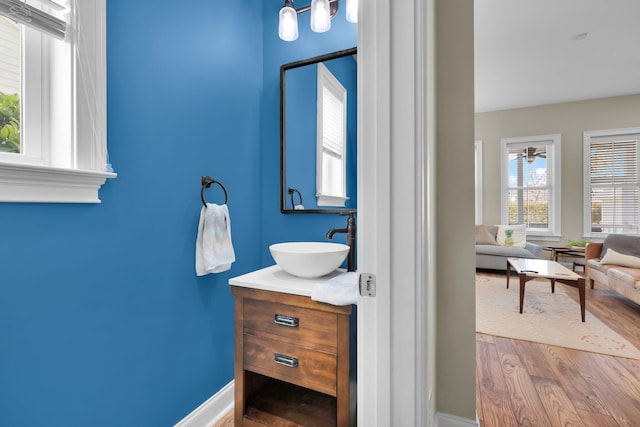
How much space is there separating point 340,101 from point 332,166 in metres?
0.35

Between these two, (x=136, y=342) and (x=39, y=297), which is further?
(x=136, y=342)

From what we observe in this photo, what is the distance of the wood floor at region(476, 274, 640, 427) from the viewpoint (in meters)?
1.64

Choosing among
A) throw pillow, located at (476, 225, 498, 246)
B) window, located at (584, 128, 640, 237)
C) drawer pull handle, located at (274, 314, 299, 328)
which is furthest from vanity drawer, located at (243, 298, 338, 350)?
window, located at (584, 128, 640, 237)

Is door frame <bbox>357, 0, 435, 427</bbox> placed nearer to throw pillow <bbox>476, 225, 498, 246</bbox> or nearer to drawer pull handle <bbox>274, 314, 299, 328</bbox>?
drawer pull handle <bbox>274, 314, 299, 328</bbox>

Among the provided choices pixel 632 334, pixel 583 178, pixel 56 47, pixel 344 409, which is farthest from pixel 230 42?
pixel 583 178

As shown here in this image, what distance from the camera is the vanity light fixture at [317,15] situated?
1.55 meters

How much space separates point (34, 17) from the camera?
0.93m

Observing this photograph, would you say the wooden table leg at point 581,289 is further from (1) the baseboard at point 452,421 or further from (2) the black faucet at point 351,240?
(2) the black faucet at point 351,240

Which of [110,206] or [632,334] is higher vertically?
[110,206]

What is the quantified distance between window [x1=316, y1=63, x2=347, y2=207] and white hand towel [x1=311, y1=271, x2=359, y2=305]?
24.1 inches

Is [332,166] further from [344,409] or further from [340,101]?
[344,409]

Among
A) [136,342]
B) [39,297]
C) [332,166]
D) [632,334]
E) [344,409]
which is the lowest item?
[632,334]

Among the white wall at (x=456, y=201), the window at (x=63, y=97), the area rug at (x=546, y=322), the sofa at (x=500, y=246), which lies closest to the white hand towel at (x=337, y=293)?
the white wall at (x=456, y=201)

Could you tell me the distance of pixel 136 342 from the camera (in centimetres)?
122
